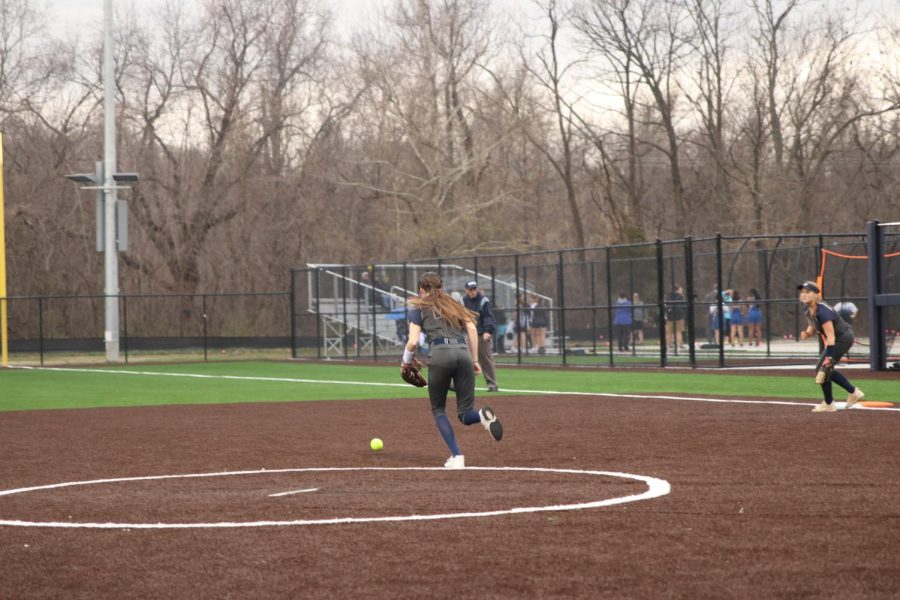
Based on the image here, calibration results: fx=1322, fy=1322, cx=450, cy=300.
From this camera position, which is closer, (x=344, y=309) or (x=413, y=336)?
(x=413, y=336)

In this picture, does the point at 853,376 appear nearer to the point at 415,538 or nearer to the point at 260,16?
the point at 415,538

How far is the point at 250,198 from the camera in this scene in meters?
51.0

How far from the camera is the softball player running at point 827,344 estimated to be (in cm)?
1670

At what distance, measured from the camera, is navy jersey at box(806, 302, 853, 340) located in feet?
56.0

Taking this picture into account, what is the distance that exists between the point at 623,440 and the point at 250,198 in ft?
127

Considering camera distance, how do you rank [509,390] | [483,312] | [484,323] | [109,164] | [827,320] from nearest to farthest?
[827,320], [484,323], [483,312], [509,390], [109,164]

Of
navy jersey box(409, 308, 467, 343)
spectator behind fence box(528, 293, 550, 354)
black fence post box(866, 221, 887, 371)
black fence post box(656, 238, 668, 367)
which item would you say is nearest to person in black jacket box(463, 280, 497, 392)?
black fence post box(656, 238, 668, 367)

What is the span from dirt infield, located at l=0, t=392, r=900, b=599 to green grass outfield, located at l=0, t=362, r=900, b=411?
606 centimetres

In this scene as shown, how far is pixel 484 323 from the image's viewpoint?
2238 centimetres

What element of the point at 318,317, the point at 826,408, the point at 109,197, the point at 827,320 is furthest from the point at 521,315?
the point at 826,408

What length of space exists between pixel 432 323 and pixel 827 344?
7.05 metres

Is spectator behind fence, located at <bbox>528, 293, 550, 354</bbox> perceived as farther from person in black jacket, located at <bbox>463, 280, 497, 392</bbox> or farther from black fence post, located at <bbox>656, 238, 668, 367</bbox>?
person in black jacket, located at <bbox>463, 280, 497, 392</bbox>

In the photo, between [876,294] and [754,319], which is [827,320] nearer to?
[876,294]

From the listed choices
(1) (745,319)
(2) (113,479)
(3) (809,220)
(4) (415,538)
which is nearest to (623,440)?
(2) (113,479)
